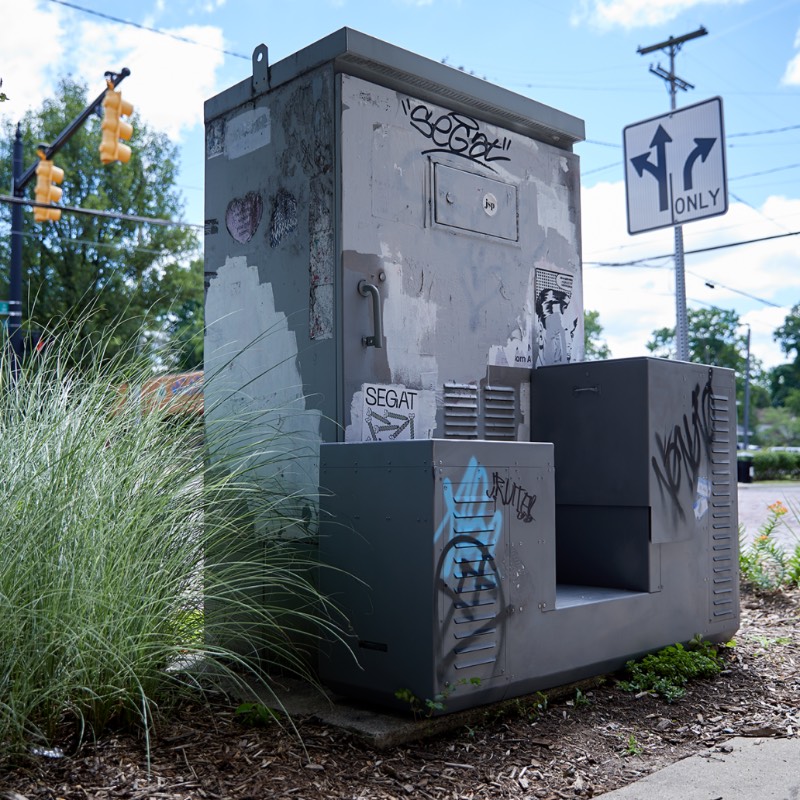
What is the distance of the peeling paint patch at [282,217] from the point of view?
455cm

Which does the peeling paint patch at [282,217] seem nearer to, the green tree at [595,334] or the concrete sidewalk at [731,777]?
the concrete sidewalk at [731,777]

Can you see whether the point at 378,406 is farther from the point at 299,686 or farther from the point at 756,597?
the point at 756,597

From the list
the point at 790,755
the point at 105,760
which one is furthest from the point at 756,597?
the point at 105,760

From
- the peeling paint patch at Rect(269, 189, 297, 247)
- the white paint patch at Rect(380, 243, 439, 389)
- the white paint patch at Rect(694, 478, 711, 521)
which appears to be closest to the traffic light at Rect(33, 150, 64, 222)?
the peeling paint patch at Rect(269, 189, 297, 247)

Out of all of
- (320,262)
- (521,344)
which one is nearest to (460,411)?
(521,344)

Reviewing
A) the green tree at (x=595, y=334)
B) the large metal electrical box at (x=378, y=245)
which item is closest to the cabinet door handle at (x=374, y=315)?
the large metal electrical box at (x=378, y=245)

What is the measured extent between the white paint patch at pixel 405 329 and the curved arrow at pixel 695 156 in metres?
2.86

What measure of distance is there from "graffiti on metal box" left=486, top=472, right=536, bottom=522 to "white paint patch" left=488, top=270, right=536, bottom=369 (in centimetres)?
124

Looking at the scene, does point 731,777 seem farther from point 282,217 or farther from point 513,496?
point 282,217

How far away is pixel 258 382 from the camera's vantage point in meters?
4.74

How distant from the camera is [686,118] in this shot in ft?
21.4

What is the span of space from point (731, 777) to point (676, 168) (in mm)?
4592

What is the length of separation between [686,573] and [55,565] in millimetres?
3369

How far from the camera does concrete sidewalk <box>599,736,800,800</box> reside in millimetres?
3141
